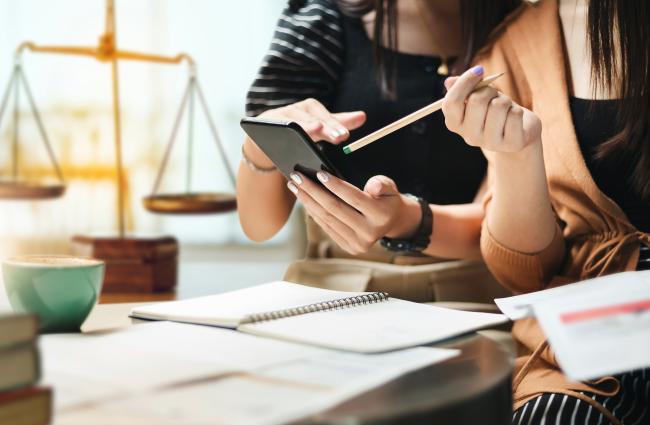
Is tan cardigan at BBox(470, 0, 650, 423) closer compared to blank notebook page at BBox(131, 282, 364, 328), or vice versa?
blank notebook page at BBox(131, 282, 364, 328)

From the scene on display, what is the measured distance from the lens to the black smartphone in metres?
0.91

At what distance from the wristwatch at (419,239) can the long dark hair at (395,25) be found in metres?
0.25

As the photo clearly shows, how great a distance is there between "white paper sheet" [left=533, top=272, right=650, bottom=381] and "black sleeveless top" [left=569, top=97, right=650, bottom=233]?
390 millimetres

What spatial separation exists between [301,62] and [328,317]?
789 mm

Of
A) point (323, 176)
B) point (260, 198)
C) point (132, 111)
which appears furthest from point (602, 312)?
point (132, 111)

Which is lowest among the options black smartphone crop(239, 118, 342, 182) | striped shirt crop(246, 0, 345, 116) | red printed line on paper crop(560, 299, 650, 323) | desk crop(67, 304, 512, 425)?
desk crop(67, 304, 512, 425)

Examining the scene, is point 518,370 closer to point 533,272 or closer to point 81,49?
point 533,272

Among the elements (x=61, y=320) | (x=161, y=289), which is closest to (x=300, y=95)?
(x=61, y=320)

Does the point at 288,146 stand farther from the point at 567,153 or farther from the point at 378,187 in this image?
the point at 567,153

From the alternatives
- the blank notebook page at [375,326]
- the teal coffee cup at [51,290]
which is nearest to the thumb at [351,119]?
the blank notebook page at [375,326]

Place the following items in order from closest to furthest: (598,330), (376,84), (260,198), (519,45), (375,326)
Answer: (598,330)
(375,326)
(519,45)
(260,198)
(376,84)

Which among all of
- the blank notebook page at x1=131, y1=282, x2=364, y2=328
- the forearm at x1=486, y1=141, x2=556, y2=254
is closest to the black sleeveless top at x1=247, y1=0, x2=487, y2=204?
the forearm at x1=486, y1=141, x2=556, y2=254

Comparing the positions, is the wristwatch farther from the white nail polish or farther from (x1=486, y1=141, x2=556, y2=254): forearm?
the white nail polish

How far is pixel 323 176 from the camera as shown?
1.02 meters
